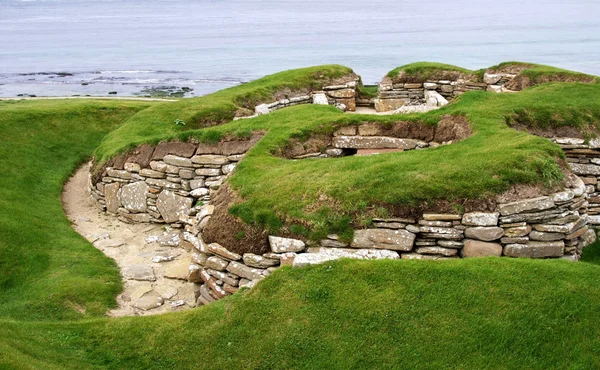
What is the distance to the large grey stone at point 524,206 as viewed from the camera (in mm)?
11406

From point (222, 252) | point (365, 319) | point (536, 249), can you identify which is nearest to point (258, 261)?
point (222, 252)

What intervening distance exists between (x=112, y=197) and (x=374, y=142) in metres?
8.64

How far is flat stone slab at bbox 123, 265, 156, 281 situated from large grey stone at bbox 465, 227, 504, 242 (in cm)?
783

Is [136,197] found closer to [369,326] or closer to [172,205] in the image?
[172,205]

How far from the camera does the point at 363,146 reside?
1642 centimetres

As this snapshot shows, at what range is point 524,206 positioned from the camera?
11414 millimetres

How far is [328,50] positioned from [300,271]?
67.1m

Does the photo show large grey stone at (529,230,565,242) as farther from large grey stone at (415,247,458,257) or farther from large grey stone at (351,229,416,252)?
large grey stone at (351,229,416,252)

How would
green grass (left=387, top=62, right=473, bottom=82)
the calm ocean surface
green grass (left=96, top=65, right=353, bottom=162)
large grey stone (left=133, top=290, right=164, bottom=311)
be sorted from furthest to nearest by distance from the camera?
the calm ocean surface
green grass (left=387, top=62, right=473, bottom=82)
green grass (left=96, top=65, right=353, bottom=162)
large grey stone (left=133, top=290, right=164, bottom=311)

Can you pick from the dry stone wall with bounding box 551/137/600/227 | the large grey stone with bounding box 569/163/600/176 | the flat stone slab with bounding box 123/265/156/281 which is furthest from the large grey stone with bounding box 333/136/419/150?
the flat stone slab with bounding box 123/265/156/281

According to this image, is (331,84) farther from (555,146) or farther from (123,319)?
(123,319)

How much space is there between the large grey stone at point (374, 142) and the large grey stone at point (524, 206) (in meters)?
5.06

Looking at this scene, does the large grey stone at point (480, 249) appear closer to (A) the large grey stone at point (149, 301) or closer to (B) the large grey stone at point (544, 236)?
(B) the large grey stone at point (544, 236)

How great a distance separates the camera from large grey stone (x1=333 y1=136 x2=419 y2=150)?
16234 mm
